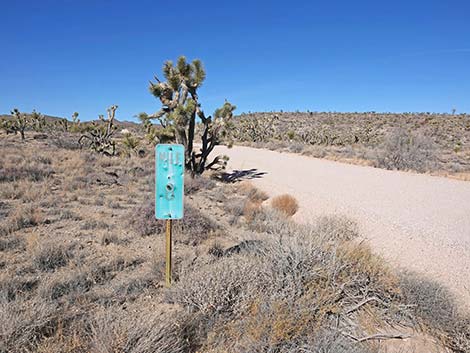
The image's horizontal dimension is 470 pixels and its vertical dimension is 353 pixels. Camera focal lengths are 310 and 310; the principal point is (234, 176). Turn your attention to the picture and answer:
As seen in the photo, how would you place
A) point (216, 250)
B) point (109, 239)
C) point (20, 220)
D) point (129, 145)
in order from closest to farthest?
Result: point (216, 250)
point (109, 239)
point (20, 220)
point (129, 145)

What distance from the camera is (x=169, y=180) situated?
12.3 ft

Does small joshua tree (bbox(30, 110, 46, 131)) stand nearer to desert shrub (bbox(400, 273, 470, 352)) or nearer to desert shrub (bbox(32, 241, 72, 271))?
desert shrub (bbox(32, 241, 72, 271))

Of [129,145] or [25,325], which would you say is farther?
[129,145]

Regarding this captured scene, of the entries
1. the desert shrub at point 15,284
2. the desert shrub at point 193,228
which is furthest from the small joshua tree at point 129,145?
the desert shrub at point 15,284

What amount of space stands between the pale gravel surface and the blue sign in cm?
339

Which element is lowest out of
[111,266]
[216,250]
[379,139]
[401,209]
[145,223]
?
[111,266]

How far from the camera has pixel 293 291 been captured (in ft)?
11.1

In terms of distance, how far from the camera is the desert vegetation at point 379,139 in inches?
669

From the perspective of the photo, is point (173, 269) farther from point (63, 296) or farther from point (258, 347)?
point (258, 347)

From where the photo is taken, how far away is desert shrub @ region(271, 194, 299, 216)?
8422 mm

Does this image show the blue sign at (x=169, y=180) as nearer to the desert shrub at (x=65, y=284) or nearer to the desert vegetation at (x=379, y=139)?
the desert shrub at (x=65, y=284)

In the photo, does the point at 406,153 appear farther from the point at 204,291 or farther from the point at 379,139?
the point at 379,139

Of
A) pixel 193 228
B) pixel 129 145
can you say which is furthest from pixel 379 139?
pixel 193 228

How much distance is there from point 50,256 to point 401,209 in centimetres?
824
